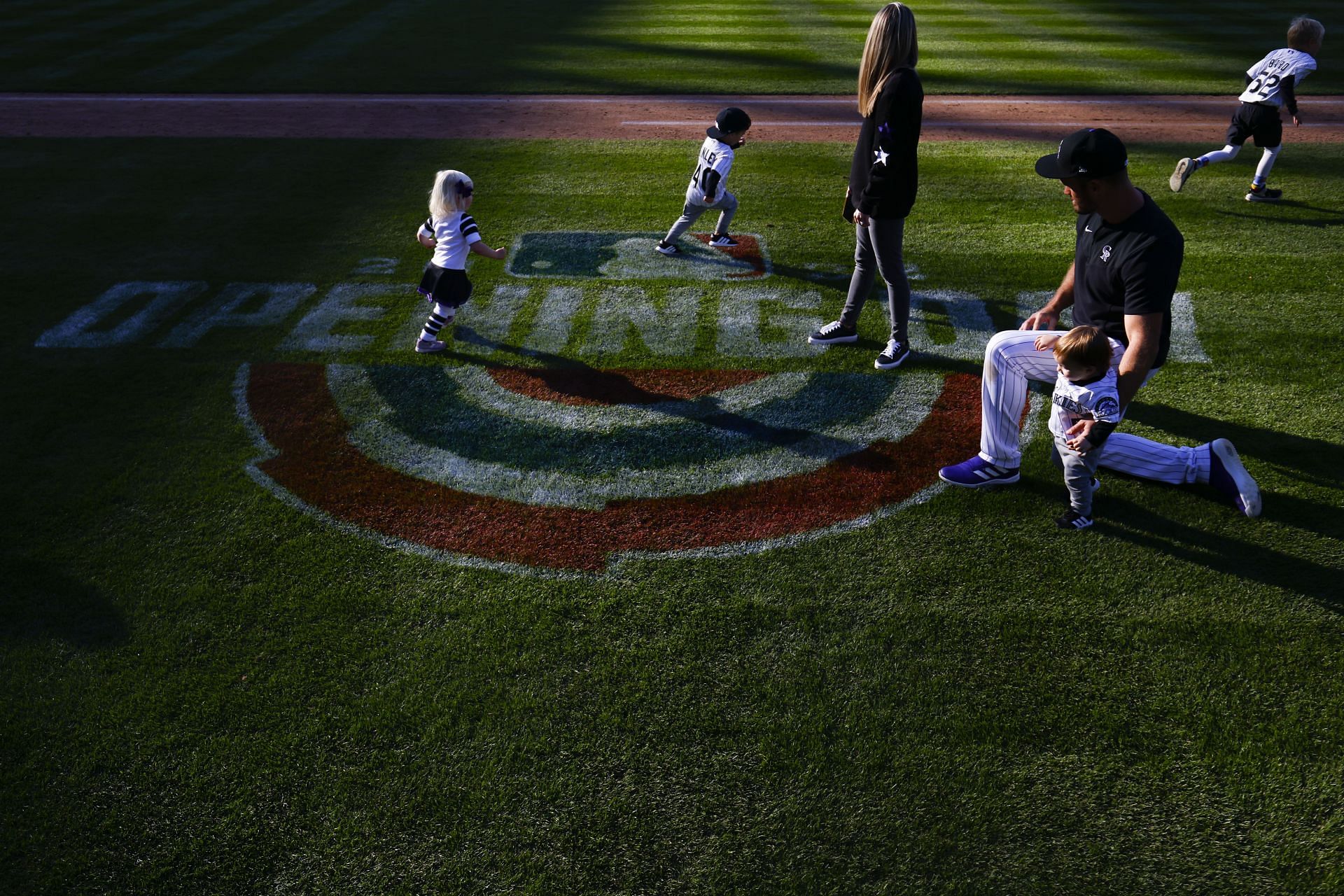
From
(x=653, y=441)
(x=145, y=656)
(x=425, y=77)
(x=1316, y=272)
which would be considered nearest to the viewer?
(x=145, y=656)

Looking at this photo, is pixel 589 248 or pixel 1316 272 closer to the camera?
pixel 1316 272

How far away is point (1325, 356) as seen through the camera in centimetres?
705

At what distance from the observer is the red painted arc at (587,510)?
5219 mm

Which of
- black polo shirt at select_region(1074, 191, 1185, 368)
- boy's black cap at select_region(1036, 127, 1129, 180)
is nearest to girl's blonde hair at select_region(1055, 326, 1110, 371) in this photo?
black polo shirt at select_region(1074, 191, 1185, 368)

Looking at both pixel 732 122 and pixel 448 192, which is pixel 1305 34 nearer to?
pixel 732 122

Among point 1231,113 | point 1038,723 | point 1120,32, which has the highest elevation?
point 1120,32

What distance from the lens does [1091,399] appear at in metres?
4.80

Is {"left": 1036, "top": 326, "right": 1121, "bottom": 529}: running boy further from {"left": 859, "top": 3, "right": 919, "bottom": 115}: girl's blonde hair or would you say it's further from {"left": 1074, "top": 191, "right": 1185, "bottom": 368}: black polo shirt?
{"left": 859, "top": 3, "right": 919, "bottom": 115}: girl's blonde hair

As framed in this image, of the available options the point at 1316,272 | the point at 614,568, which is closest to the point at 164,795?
the point at 614,568

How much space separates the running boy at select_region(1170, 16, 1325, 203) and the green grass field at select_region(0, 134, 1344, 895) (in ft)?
12.5

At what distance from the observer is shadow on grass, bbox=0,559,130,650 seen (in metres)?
4.56

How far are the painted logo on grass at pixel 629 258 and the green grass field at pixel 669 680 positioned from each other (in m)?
1.69

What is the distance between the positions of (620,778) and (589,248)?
6369 millimetres

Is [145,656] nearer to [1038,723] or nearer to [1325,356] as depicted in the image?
[1038,723]
